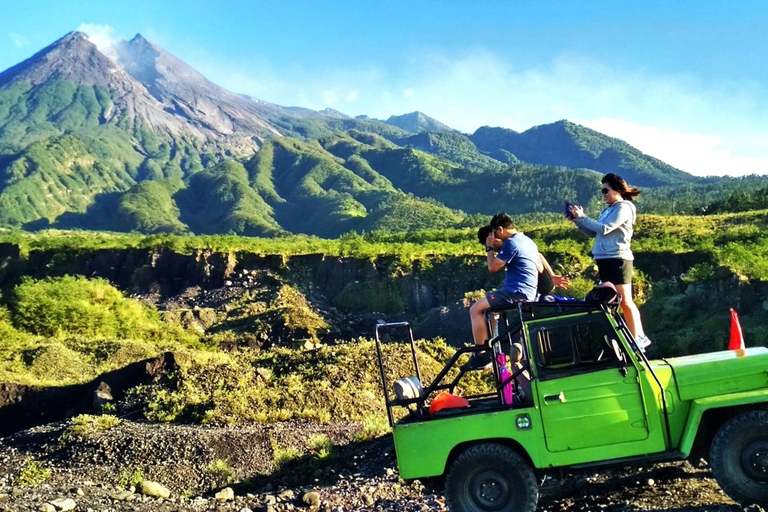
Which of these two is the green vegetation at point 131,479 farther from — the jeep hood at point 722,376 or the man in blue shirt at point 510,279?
the jeep hood at point 722,376

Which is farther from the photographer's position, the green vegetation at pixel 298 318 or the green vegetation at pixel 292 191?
the green vegetation at pixel 292 191

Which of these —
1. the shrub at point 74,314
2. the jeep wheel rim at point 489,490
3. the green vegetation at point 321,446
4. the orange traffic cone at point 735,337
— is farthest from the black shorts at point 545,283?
the shrub at point 74,314

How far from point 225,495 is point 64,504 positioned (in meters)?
2.17

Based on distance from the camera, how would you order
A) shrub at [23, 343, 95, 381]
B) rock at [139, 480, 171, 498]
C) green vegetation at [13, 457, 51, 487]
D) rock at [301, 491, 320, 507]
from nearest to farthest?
rock at [301, 491, 320, 507], rock at [139, 480, 171, 498], green vegetation at [13, 457, 51, 487], shrub at [23, 343, 95, 381]

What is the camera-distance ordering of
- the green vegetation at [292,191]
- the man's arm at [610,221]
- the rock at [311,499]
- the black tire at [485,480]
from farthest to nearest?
the green vegetation at [292,191], the rock at [311,499], the man's arm at [610,221], the black tire at [485,480]

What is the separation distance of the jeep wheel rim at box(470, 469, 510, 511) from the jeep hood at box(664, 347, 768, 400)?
167 cm

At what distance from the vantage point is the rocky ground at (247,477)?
6484 mm

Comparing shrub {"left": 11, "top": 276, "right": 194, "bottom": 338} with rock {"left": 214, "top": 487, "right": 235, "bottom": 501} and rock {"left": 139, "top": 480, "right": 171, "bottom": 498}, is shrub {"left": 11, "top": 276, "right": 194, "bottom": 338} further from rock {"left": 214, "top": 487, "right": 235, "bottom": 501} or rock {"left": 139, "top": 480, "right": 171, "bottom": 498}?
rock {"left": 214, "top": 487, "right": 235, "bottom": 501}

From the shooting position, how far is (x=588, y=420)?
212 inches

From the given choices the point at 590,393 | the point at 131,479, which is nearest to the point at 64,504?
the point at 131,479

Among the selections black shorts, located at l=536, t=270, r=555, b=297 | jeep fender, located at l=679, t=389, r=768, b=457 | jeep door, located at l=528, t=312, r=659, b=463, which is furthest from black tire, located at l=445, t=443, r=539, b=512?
black shorts, located at l=536, t=270, r=555, b=297

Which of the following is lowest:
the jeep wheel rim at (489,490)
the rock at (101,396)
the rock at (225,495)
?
the rock at (225,495)

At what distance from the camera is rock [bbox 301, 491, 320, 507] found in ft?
24.3

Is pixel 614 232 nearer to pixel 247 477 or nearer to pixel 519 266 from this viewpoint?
pixel 519 266
